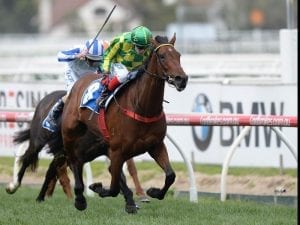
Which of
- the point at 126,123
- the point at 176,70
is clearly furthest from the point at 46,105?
the point at 176,70

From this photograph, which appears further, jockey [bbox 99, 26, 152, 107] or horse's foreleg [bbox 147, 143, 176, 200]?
jockey [bbox 99, 26, 152, 107]

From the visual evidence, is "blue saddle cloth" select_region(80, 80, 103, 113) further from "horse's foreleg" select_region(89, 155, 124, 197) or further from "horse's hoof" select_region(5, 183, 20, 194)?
"horse's hoof" select_region(5, 183, 20, 194)

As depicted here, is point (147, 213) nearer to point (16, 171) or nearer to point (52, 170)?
point (52, 170)

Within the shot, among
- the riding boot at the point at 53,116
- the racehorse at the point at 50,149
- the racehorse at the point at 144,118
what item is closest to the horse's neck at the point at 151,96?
the racehorse at the point at 144,118

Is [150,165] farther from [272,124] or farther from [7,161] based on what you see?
[272,124]

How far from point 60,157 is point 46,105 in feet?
1.90

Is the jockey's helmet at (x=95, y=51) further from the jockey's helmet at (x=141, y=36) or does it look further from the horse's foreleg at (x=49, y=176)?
the jockey's helmet at (x=141, y=36)

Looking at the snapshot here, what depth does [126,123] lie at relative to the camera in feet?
28.2

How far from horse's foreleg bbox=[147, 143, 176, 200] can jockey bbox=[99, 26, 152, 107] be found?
2.29 ft

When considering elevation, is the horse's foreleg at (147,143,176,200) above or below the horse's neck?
below

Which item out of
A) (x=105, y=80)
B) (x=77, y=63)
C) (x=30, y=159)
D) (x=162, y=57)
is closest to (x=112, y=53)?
(x=105, y=80)

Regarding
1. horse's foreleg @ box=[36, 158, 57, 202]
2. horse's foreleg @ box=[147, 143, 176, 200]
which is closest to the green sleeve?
horse's foreleg @ box=[147, 143, 176, 200]

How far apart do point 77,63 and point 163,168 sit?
224cm

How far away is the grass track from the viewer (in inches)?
324
